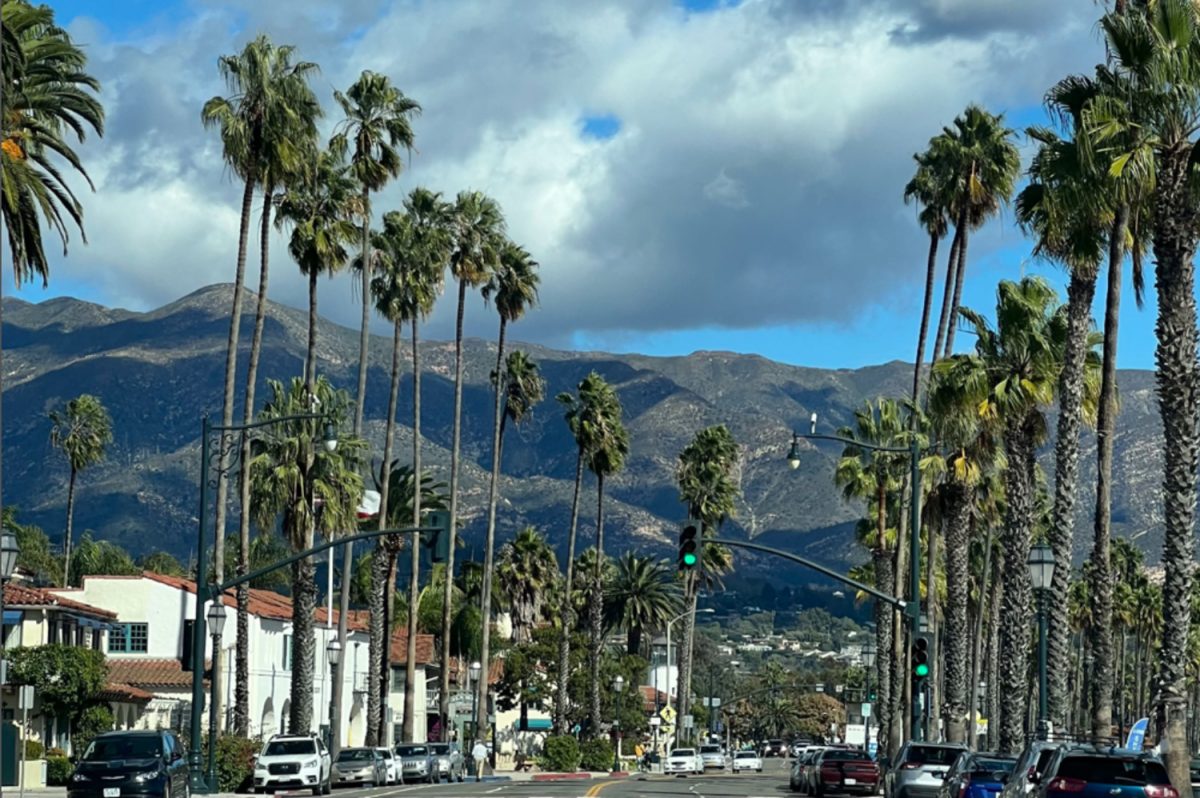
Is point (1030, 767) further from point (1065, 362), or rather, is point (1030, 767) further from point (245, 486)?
point (245, 486)

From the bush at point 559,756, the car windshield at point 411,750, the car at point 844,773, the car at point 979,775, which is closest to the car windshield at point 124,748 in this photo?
the car at point 979,775

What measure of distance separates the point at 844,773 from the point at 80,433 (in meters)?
78.9

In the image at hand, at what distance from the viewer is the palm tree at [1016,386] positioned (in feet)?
144

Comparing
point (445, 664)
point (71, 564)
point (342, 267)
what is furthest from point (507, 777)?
point (71, 564)

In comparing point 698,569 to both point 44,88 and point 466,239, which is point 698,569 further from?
point 44,88

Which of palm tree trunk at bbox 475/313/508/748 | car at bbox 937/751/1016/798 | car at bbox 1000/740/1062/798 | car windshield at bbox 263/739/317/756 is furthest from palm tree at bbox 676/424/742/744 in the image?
car at bbox 1000/740/1062/798

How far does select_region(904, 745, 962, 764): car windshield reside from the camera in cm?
4125

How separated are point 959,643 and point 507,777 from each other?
97.5ft

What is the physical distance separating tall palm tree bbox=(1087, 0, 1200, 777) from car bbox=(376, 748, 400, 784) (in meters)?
38.2

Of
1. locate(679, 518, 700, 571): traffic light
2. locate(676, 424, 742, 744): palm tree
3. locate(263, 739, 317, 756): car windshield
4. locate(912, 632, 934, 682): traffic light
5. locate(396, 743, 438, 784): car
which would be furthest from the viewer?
locate(676, 424, 742, 744): palm tree

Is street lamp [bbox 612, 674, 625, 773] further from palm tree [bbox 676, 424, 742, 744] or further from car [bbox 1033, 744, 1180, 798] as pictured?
car [bbox 1033, 744, 1180, 798]

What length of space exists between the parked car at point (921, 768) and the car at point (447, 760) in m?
31.9

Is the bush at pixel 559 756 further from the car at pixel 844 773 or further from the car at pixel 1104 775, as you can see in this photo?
the car at pixel 1104 775

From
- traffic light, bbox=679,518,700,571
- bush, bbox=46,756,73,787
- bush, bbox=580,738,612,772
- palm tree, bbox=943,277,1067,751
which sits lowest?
bush, bbox=580,738,612,772
